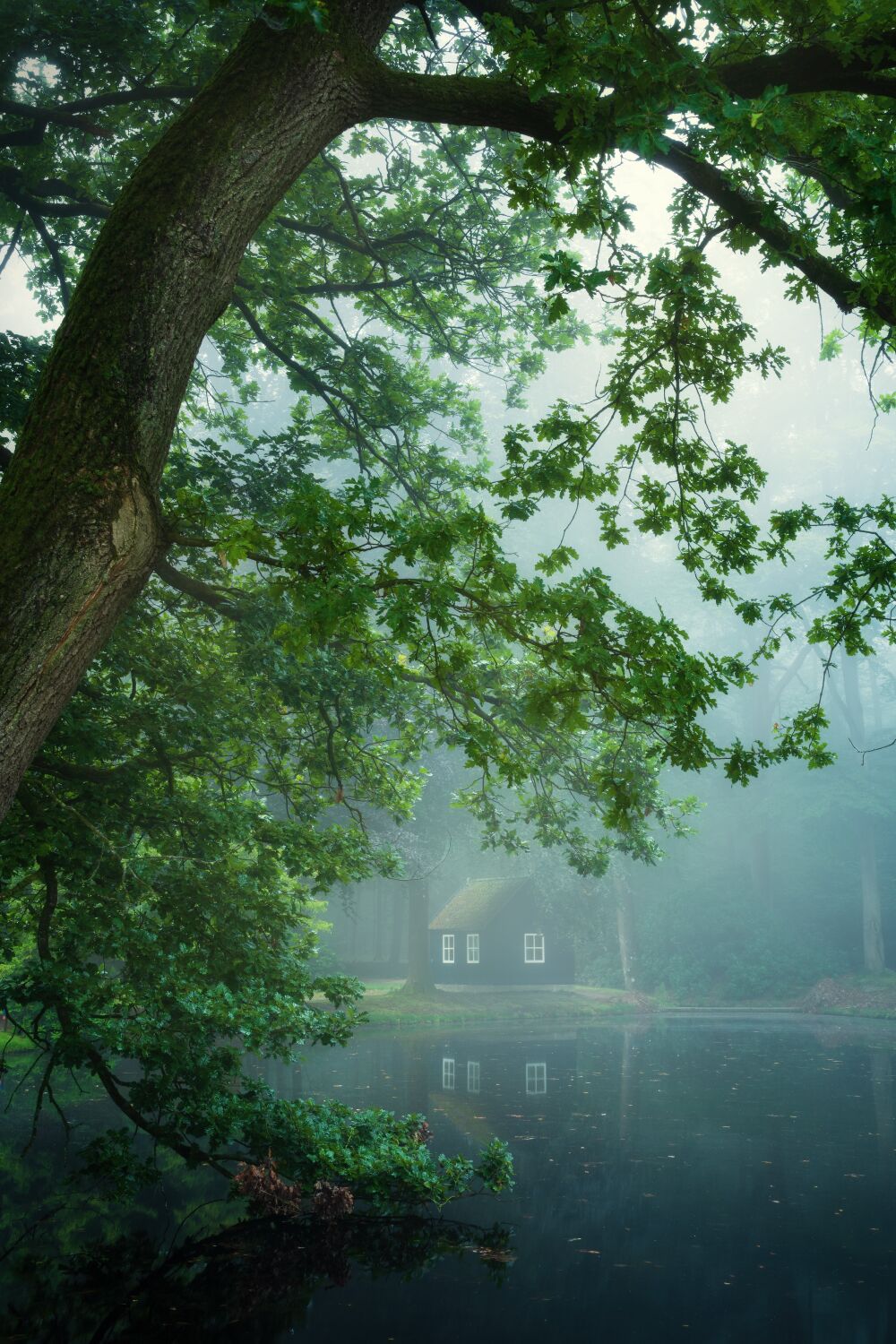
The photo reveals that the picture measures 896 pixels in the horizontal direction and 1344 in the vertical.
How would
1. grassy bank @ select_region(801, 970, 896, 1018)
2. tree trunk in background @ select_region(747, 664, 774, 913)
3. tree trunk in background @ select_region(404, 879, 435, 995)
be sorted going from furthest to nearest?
tree trunk in background @ select_region(747, 664, 774, 913) < tree trunk in background @ select_region(404, 879, 435, 995) < grassy bank @ select_region(801, 970, 896, 1018)

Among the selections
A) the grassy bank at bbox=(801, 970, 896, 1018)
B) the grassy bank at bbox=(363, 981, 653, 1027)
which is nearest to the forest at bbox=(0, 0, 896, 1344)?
the grassy bank at bbox=(363, 981, 653, 1027)

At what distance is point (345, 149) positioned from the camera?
13.5 metres

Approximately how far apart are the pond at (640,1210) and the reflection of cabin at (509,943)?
19.8m

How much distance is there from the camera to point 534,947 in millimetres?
43969

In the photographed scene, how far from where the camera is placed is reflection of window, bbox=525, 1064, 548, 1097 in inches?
765

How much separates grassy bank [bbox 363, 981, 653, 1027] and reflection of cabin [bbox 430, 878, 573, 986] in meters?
2.80

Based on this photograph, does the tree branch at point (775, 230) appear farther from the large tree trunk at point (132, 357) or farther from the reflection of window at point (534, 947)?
the reflection of window at point (534, 947)

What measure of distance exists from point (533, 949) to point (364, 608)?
40949 mm

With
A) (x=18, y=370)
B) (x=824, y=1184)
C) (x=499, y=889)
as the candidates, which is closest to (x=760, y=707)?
(x=499, y=889)

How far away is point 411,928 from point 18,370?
1186 inches

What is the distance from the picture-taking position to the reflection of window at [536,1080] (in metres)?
19.4

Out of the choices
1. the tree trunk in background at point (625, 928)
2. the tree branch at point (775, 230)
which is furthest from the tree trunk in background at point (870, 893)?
the tree branch at point (775, 230)

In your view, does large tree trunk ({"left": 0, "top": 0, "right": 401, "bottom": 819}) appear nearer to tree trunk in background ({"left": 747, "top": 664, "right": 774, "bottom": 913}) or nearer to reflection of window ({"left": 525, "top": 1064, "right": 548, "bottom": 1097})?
reflection of window ({"left": 525, "top": 1064, "right": 548, "bottom": 1097})

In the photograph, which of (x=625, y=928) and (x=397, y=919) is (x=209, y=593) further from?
(x=397, y=919)
